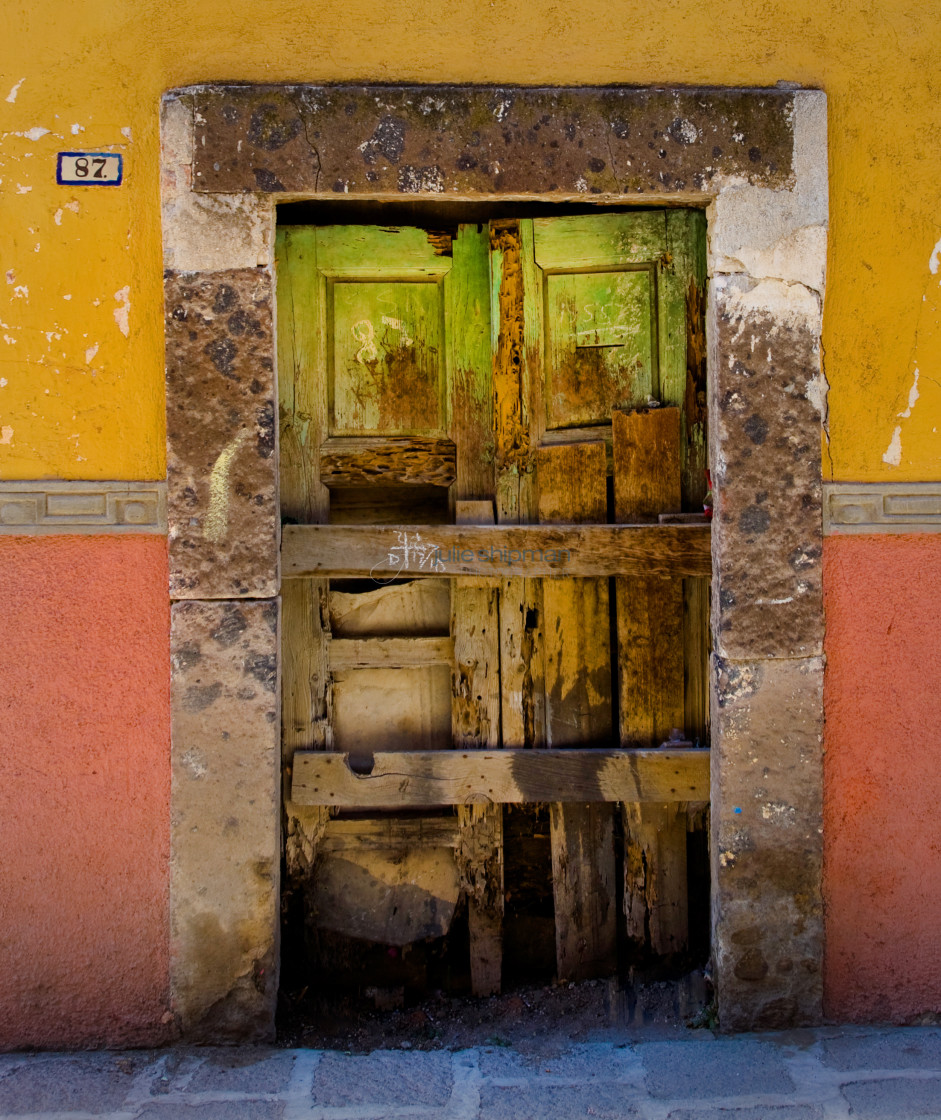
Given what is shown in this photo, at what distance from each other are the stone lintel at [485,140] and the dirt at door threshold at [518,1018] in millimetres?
2409

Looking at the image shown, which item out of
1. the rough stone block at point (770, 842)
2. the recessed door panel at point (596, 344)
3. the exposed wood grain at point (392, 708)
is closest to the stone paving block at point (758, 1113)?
the rough stone block at point (770, 842)

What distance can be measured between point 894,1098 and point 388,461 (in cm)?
227

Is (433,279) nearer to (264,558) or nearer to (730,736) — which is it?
(264,558)

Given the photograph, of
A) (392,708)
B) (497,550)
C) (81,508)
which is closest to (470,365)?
(497,550)

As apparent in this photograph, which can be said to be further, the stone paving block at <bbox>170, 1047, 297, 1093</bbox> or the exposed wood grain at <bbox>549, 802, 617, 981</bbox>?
the exposed wood grain at <bbox>549, 802, 617, 981</bbox>

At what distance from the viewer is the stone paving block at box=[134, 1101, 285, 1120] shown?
2.20m

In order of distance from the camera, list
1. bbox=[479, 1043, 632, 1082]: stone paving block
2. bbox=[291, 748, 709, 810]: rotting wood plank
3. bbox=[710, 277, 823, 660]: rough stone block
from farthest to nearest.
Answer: bbox=[291, 748, 709, 810]: rotting wood plank < bbox=[710, 277, 823, 660]: rough stone block < bbox=[479, 1043, 632, 1082]: stone paving block

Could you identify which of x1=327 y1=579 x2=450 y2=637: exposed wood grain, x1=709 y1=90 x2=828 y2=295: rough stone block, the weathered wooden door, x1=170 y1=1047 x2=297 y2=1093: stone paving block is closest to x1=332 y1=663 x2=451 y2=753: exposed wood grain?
the weathered wooden door

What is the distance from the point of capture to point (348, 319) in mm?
2879

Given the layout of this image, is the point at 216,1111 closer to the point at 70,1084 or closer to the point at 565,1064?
the point at 70,1084

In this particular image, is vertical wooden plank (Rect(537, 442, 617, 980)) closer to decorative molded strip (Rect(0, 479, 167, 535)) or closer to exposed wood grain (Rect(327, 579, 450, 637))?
exposed wood grain (Rect(327, 579, 450, 637))

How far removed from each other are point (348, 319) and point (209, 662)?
119cm

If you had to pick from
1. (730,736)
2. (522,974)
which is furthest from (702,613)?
(522,974)

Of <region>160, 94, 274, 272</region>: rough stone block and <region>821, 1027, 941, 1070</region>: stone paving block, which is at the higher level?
<region>160, 94, 274, 272</region>: rough stone block
